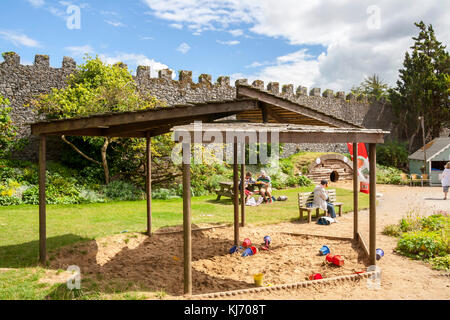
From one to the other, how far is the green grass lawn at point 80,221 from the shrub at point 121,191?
1042 mm

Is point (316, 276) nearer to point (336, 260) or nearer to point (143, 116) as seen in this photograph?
point (336, 260)

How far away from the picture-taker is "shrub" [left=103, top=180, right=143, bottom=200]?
550 inches

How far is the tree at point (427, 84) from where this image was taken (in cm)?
2486

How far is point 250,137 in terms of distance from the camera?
488cm

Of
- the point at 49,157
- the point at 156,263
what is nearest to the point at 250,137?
the point at 156,263

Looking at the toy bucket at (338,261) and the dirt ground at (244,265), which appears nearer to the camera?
the dirt ground at (244,265)

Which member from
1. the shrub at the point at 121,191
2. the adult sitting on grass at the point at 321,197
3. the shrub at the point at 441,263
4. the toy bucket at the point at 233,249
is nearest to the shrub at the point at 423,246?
the shrub at the point at 441,263

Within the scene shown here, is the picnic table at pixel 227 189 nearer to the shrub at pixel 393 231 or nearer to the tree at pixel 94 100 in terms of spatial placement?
the tree at pixel 94 100

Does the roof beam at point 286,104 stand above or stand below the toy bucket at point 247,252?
above

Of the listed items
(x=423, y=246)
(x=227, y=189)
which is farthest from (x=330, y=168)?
(x=423, y=246)

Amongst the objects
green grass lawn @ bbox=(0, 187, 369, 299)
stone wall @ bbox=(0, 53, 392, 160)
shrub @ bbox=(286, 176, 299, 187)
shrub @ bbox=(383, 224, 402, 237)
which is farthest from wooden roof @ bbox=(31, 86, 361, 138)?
shrub @ bbox=(286, 176, 299, 187)

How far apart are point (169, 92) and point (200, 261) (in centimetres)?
1521
